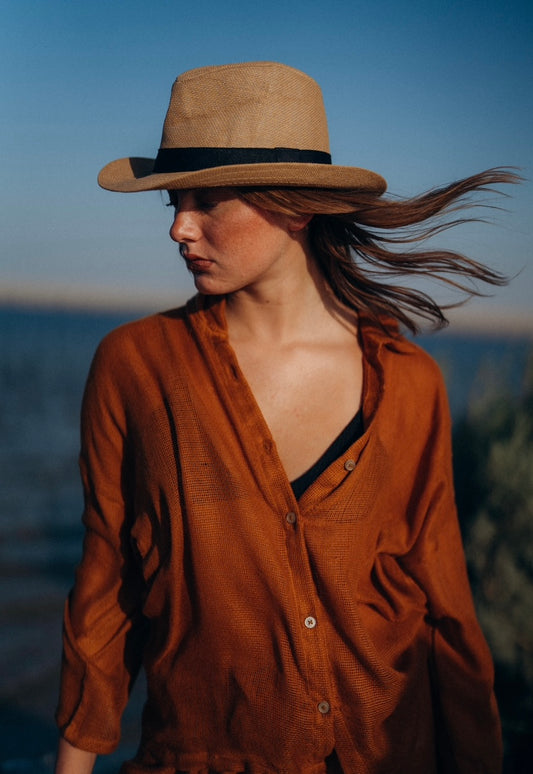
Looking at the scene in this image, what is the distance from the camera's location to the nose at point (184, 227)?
5.70 feet

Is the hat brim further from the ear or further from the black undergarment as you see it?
the black undergarment

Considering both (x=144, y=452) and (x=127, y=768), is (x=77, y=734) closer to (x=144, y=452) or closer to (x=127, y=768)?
(x=127, y=768)

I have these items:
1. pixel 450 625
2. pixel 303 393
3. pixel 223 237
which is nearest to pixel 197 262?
pixel 223 237

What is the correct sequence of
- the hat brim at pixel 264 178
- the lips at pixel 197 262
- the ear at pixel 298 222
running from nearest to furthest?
the hat brim at pixel 264 178
the lips at pixel 197 262
the ear at pixel 298 222

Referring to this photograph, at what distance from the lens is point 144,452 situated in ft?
6.02

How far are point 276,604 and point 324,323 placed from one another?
27.6 inches

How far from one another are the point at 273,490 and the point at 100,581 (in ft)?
1.62

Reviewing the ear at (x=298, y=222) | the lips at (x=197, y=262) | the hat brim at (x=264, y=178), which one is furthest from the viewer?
the ear at (x=298, y=222)

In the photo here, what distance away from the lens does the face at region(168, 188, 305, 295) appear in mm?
1739

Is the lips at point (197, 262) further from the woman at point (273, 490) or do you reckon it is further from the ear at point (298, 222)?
the ear at point (298, 222)

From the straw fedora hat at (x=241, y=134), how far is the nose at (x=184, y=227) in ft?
0.28

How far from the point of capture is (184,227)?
1738mm

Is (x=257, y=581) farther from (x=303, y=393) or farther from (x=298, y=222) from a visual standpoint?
(x=298, y=222)

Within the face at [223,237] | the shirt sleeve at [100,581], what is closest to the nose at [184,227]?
the face at [223,237]
